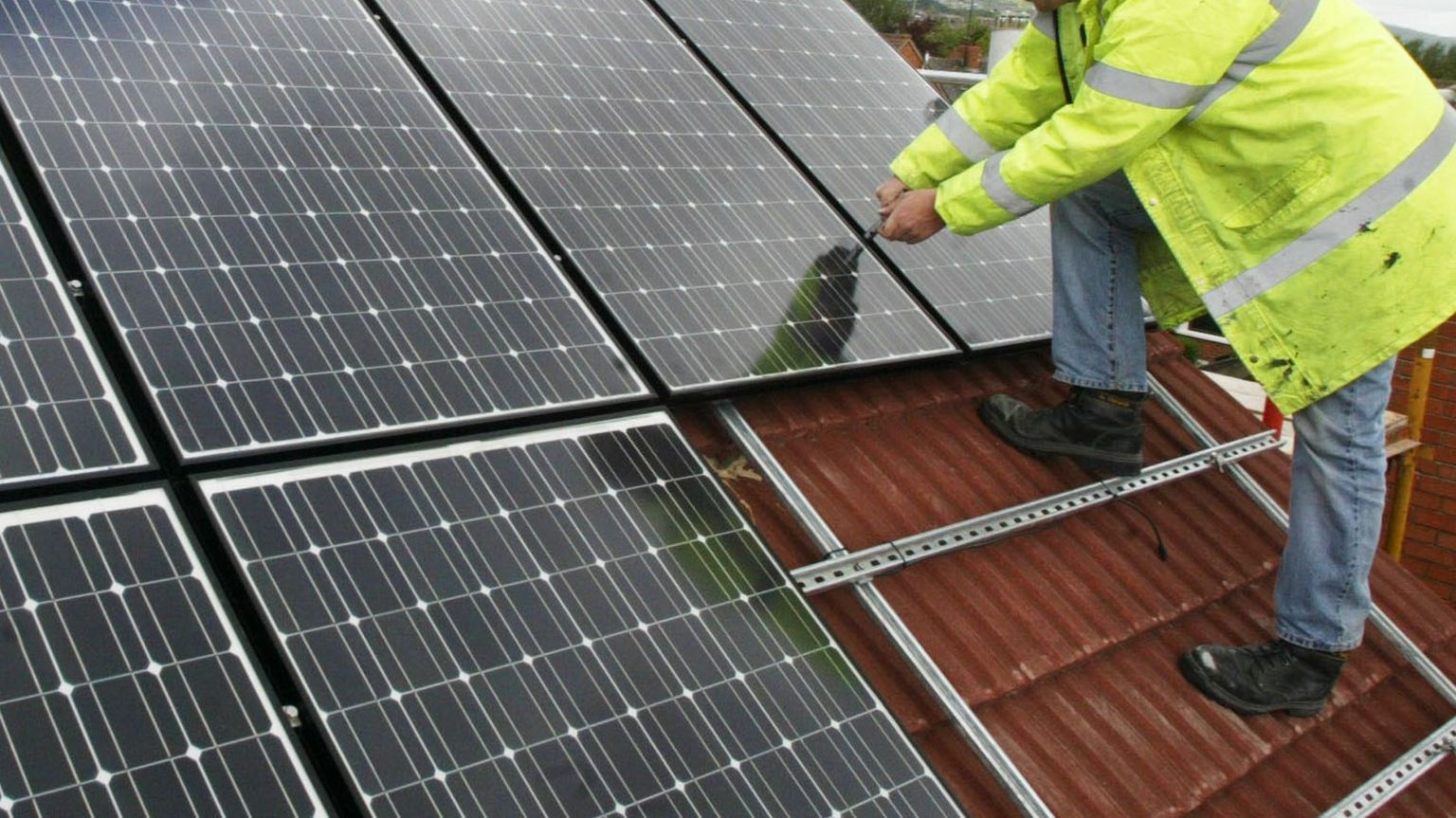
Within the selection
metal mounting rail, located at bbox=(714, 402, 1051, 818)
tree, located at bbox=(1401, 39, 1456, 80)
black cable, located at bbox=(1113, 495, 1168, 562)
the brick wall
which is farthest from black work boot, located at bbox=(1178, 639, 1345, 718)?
tree, located at bbox=(1401, 39, 1456, 80)

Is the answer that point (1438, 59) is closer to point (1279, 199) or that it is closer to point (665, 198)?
point (1279, 199)

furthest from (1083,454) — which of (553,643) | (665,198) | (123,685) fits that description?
(123,685)

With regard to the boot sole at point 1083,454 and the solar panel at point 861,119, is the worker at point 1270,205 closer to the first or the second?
the boot sole at point 1083,454

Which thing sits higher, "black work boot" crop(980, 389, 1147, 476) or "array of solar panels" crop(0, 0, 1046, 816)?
"array of solar panels" crop(0, 0, 1046, 816)

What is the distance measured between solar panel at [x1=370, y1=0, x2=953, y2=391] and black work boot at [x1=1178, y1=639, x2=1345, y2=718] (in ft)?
4.82

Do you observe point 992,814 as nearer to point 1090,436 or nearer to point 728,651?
point 728,651

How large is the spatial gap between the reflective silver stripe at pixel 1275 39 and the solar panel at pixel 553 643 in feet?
7.00

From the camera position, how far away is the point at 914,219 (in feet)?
15.4

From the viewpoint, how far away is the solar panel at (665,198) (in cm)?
429

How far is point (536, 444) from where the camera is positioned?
3520 millimetres

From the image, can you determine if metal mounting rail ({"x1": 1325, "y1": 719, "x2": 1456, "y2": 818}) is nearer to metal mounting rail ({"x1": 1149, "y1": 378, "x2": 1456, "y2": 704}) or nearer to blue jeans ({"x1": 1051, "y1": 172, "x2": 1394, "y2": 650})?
metal mounting rail ({"x1": 1149, "y1": 378, "x2": 1456, "y2": 704})

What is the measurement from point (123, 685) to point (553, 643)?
93 cm

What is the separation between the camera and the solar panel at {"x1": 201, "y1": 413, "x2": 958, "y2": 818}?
9.05 ft

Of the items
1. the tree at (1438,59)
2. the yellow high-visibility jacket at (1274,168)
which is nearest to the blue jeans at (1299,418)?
the yellow high-visibility jacket at (1274,168)
